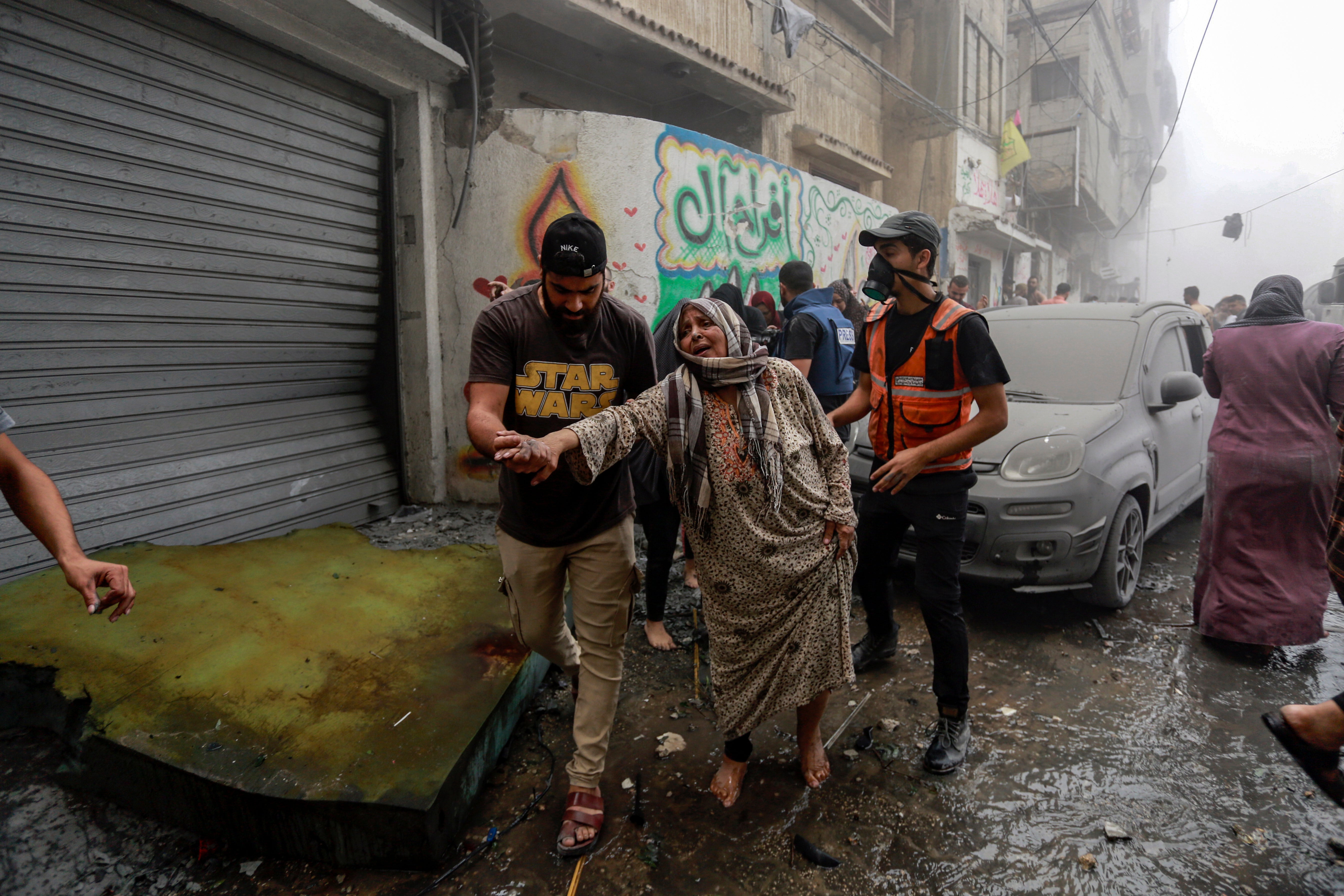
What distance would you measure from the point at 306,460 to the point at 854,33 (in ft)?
41.6

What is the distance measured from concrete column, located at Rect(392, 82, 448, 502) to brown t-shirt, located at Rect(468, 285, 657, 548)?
3205 mm

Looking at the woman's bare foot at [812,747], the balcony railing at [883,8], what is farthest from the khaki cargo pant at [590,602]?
the balcony railing at [883,8]

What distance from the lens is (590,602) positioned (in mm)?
2357

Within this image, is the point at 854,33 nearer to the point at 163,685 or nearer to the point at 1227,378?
the point at 1227,378

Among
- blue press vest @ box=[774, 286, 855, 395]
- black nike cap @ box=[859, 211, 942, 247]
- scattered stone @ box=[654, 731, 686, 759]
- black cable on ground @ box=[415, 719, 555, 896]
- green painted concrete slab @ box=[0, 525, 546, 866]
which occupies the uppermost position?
black nike cap @ box=[859, 211, 942, 247]

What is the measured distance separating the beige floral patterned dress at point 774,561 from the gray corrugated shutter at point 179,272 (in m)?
3.15

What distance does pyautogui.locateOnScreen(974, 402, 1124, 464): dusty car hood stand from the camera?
3.73 m

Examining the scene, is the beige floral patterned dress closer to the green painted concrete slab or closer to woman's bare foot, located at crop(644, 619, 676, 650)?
the green painted concrete slab

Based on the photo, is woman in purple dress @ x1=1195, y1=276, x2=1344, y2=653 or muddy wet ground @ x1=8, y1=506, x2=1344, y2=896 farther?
woman in purple dress @ x1=1195, y1=276, x2=1344, y2=653

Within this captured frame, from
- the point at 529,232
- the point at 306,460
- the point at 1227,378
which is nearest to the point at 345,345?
the point at 306,460

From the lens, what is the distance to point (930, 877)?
2.10m

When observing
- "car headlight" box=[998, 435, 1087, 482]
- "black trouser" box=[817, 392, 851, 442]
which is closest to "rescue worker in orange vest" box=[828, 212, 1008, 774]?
"car headlight" box=[998, 435, 1087, 482]

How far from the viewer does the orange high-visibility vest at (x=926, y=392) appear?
8.28 feet

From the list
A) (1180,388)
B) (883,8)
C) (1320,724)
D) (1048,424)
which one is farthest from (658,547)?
(883,8)
